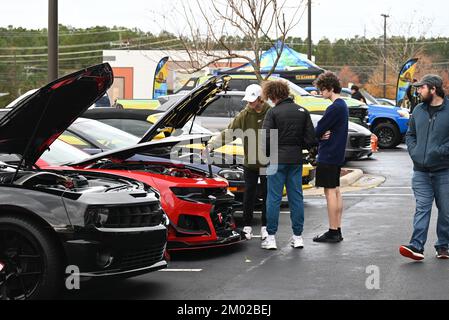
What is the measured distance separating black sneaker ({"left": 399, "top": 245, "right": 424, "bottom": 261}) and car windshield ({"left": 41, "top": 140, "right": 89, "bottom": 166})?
356 cm

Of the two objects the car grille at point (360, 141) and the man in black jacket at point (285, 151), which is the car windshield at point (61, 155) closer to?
the man in black jacket at point (285, 151)

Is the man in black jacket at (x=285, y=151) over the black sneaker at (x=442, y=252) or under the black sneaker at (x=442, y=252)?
over

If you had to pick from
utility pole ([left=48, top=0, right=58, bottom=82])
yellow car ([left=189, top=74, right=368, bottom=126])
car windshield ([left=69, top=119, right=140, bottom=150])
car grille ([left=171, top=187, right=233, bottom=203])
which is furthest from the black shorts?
yellow car ([left=189, top=74, right=368, bottom=126])

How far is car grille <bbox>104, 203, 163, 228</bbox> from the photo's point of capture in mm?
6023

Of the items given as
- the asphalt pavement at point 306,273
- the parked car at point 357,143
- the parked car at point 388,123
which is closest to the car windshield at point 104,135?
the asphalt pavement at point 306,273

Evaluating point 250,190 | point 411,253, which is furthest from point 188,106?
point 411,253

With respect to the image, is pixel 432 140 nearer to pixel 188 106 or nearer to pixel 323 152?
pixel 323 152

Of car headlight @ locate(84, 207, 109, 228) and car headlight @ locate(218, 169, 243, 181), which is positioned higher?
car headlight @ locate(84, 207, 109, 228)

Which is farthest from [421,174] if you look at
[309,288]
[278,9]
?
[278,9]

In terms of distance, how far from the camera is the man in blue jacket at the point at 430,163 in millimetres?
7996

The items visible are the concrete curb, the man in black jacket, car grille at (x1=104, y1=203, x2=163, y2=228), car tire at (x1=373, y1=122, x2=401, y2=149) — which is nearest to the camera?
car grille at (x1=104, y1=203, x2=163, y2=228)

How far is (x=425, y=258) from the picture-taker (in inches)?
320

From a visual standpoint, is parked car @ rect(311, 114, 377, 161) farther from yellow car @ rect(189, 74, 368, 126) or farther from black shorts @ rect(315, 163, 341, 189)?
black shorts @ rect(315, 163, 341, 189)

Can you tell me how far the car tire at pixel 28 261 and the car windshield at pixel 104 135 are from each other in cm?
444
